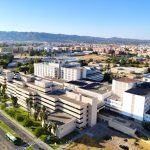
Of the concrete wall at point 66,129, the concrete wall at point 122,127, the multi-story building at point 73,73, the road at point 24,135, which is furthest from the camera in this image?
the multi-story building at point 73,73

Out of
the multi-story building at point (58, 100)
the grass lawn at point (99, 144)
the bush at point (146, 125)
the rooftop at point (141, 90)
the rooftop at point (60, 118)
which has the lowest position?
the grass lawn at point (99, 144)

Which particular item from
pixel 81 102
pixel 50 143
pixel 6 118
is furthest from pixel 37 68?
pixel 50 143

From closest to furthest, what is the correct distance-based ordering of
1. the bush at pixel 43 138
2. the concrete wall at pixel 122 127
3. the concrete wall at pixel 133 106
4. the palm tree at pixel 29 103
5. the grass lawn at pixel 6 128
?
the bush at pixel 43 138, the grass lawn at pixel 6 128, the concrete wall at pixel 122 127, the concrete wall at pixel 133 106, the palm tree at pixel 29 103

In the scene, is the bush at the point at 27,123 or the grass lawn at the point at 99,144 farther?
the bush at the point at 27,123

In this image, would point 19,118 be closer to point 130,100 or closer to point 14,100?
point 14,100

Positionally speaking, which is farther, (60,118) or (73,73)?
(73,73)

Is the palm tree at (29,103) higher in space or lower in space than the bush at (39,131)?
higher

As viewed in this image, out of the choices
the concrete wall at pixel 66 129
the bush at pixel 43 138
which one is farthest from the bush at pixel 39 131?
the concrete wall at pixel 66 129

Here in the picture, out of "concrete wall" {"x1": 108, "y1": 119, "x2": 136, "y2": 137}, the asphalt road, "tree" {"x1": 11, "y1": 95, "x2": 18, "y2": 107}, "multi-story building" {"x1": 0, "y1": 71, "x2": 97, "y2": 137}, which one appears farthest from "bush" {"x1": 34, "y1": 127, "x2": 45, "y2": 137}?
"concrete wall" {"x1": 108, "y1": 119, "x2": 136, "y2": 137}

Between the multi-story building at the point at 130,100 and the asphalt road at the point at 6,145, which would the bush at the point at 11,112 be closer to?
the asphalt road at the point at 6,145

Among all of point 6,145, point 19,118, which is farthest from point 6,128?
point 6,145

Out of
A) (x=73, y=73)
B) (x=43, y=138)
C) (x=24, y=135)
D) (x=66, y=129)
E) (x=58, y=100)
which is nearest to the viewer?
(x=43, y=138)
